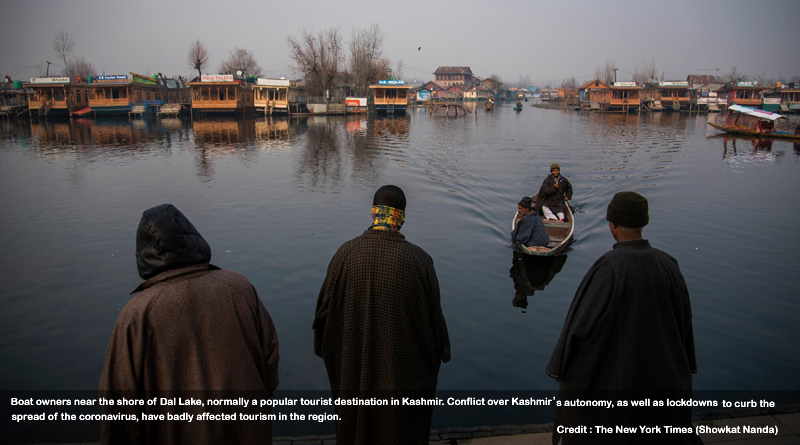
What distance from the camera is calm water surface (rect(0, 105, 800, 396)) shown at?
19.9ft

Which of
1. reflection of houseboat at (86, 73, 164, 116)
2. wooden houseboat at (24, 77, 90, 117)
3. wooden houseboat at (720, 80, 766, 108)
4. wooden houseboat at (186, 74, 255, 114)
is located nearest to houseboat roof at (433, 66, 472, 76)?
wooden houseboat at (720, 80, 766, 108)

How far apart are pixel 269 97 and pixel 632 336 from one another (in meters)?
59.3

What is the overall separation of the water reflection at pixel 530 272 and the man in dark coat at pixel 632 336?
4810 mm

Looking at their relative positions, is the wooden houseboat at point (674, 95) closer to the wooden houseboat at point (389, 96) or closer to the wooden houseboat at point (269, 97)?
the wooden houseboat at point (389, 96)

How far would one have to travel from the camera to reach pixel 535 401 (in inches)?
204

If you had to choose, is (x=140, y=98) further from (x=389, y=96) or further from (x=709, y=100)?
(x=709, y=100)

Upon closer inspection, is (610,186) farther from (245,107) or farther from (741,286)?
(245,107)

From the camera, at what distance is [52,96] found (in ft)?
166

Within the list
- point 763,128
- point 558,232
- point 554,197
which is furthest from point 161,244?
point 763,128

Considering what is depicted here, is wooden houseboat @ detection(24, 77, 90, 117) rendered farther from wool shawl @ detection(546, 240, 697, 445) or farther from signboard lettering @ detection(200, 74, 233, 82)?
wool shawl @ detection(546, 240, 697, 445)

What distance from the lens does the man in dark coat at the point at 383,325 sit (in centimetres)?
271

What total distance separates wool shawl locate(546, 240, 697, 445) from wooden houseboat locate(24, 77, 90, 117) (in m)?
61.7

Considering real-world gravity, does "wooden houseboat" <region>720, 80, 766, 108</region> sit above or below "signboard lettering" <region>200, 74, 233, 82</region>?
below

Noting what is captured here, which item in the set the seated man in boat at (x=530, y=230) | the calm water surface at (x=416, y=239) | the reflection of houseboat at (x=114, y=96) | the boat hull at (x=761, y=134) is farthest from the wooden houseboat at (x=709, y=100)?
the reflection of houseboat at (x=114, y=96)
